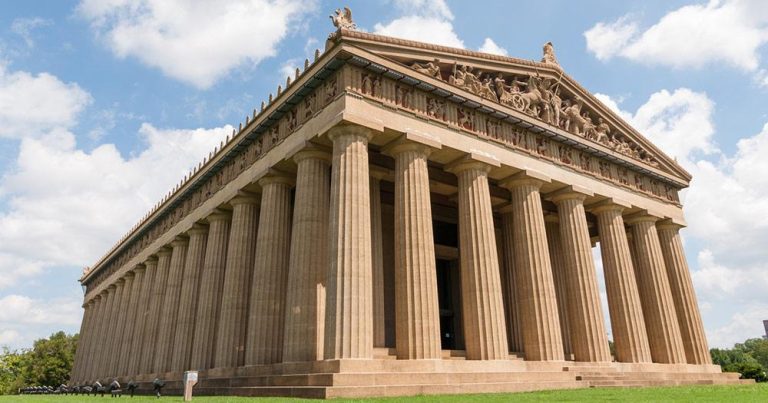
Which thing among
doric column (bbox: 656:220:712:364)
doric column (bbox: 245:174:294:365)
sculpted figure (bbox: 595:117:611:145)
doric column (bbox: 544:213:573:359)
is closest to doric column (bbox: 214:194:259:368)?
doric column (bbox: 245:174:294:365)

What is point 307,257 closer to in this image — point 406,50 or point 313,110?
point 313,110

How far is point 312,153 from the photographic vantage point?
83.5 ft

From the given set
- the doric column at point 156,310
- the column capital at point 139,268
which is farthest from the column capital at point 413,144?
the column capital at point 139,268

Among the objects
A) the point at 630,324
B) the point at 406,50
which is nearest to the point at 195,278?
the point at 406,50

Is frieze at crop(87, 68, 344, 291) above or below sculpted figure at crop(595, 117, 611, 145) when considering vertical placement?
below

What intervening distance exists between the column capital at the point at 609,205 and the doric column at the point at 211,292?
78.9 feet

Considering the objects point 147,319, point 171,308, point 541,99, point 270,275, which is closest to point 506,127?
point 541,99

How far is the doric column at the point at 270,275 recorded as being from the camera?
85.5 ft

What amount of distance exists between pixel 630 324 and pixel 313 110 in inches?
869

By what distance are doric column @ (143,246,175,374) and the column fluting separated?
76.9ft

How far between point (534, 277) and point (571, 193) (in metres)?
7.19

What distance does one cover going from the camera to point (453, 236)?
37.3 metres

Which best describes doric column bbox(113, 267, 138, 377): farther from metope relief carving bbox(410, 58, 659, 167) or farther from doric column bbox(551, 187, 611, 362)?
metope relief carving bbox(410, 58, 659, 167)

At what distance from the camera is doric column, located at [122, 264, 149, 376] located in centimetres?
4312
